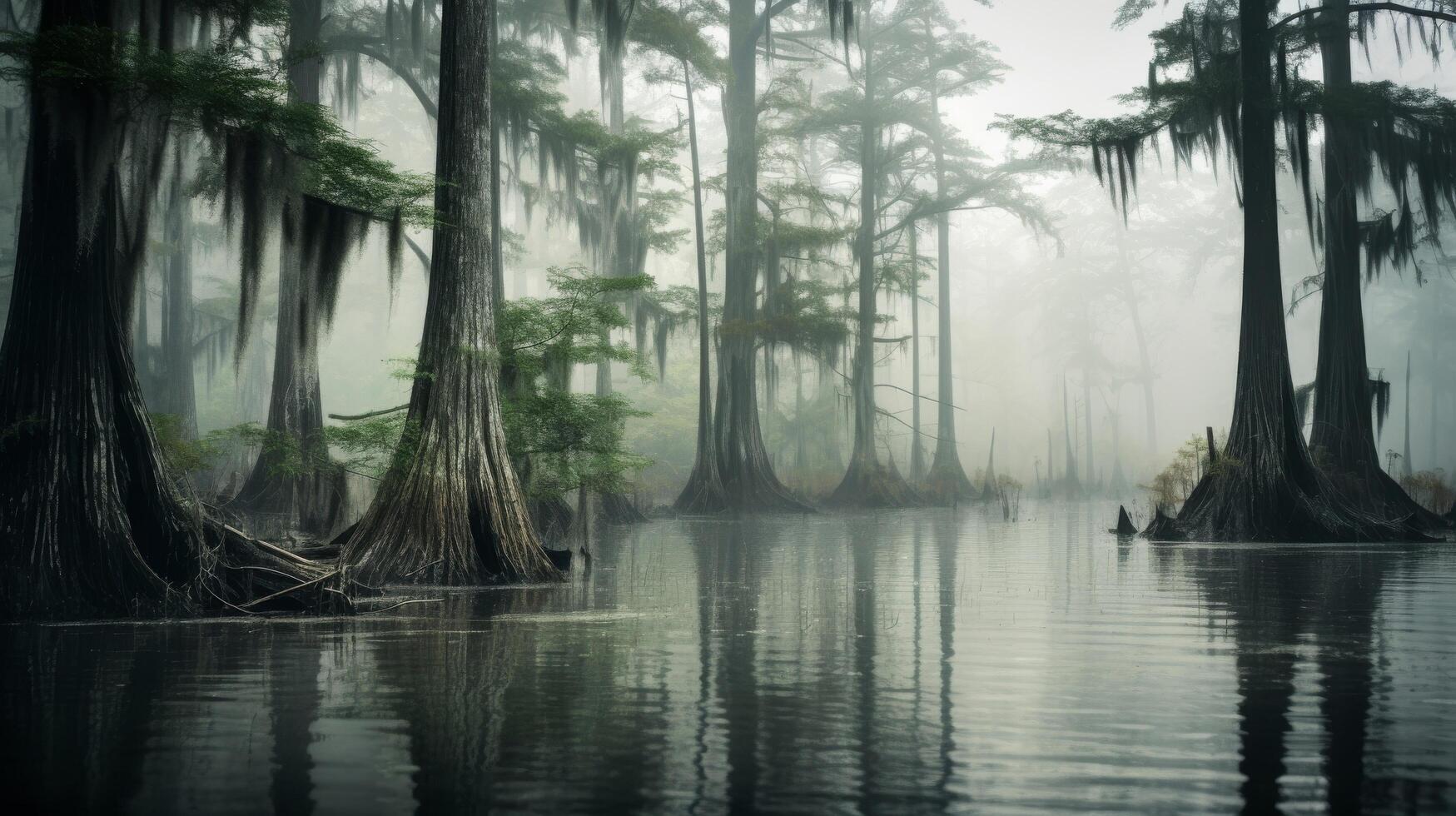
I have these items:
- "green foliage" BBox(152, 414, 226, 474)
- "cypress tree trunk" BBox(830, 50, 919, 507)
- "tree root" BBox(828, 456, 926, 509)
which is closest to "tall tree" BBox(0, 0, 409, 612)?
"green foliage" BBox(152, 414, 226, 474)

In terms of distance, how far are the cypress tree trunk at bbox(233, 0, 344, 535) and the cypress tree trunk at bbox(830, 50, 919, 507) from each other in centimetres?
1429

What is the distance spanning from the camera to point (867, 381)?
29.6 meters

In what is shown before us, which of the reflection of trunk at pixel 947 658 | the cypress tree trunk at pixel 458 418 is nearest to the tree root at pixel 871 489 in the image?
the reflection of trunk at pixel 947 658

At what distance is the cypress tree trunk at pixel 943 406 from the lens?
101 feet

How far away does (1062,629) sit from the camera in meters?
6.81

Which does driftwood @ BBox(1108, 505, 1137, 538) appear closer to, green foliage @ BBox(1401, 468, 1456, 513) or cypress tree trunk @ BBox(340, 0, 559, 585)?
green foliage @ BBox(1401, 468, 1456, 513)

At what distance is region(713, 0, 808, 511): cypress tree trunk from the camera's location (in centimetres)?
2386

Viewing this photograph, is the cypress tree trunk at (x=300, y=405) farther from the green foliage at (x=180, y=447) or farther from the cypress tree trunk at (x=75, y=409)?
the cypress tree trunk at (x=75, y=409)

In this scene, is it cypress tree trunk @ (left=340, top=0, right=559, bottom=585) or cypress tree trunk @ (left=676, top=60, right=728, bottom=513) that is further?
cypress tree trunk @ (left=676, top=60, right=728, bottom=513)

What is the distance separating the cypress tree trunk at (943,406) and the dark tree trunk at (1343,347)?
12703 mm

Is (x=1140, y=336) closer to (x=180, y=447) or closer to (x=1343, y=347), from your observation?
(x=1343, y=347)

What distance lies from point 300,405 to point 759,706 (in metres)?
10.8

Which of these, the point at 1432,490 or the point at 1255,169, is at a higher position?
the point at 1255,169

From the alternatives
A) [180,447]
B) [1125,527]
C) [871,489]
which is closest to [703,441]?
A: [871,489]
